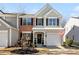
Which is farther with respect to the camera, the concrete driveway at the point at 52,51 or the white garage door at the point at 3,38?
the white garage door at the point at 3,38

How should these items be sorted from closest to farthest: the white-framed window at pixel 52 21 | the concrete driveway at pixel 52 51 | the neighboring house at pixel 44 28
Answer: the concrete driveway at pixel 52 51, the neighboring house at pixel 44 28, the white-framed window at pixel 52 21

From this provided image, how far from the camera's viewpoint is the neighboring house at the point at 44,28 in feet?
→ 317

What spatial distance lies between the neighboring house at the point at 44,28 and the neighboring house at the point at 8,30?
0.26 meters

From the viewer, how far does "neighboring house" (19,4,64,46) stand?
9656 cm

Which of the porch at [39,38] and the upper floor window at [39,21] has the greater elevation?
the upper floor window at [39,21]

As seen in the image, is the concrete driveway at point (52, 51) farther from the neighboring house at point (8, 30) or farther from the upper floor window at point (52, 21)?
the upper floor window at point (52, 21)

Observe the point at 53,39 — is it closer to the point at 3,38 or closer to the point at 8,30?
the point at 8,30

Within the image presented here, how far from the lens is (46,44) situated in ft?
317

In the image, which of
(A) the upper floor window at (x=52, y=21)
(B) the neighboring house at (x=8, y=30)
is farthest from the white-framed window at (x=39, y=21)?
(B) the neighboring house at (x=8, y=30)

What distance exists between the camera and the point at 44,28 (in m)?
96.7

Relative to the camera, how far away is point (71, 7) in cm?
9625

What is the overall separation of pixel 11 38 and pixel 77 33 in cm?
249

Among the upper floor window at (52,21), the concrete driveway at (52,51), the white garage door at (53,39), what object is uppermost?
the upper floor window at (52,21)

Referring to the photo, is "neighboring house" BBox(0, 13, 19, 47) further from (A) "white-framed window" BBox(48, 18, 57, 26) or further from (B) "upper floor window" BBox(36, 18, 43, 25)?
(A) "white-framed window" BBox(48, 18, 57, 26)
